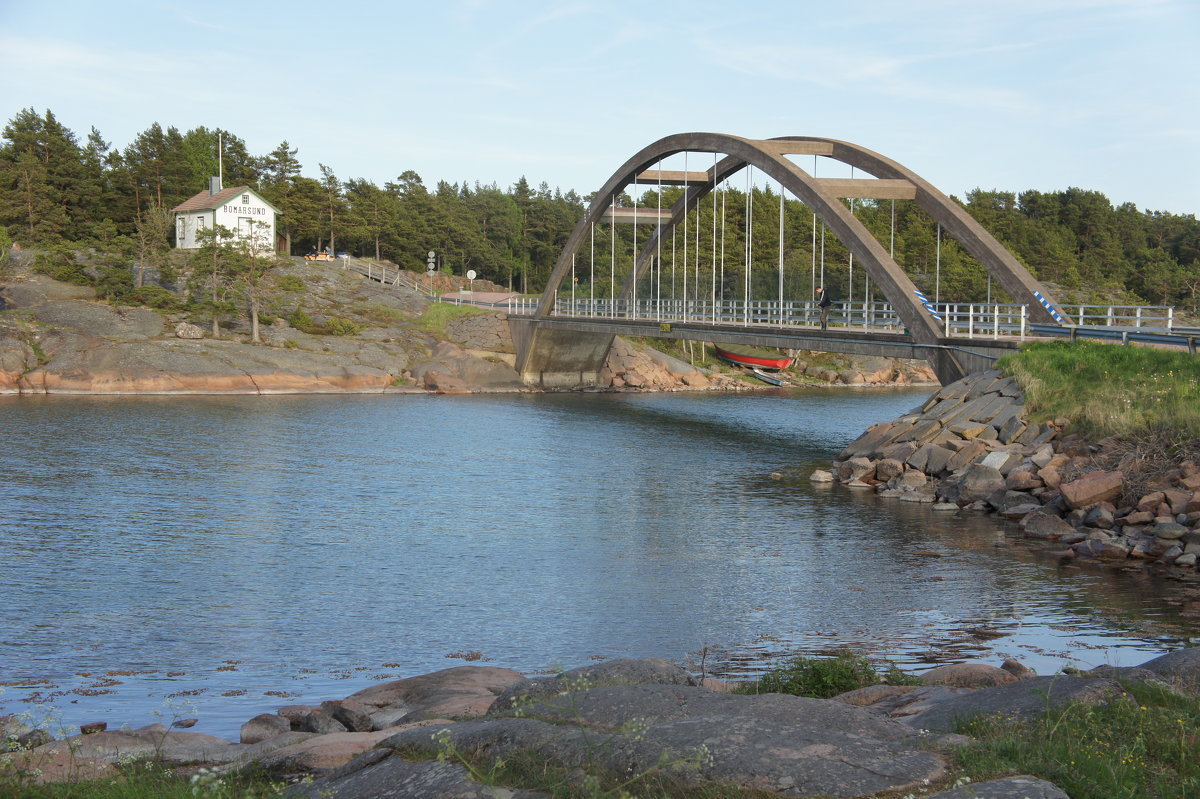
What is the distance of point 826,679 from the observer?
415 inches

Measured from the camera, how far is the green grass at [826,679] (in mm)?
10477

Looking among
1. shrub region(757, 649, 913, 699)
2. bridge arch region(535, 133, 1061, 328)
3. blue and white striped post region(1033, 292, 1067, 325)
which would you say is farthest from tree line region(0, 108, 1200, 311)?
shrub region(757, 649, 913, 699)

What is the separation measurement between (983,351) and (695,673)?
76.7ft

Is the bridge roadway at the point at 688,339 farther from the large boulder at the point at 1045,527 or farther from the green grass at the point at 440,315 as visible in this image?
the large boulder at the point at 1045,527

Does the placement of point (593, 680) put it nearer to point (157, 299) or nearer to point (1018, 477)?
point (1018, 477)

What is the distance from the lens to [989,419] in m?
29.5

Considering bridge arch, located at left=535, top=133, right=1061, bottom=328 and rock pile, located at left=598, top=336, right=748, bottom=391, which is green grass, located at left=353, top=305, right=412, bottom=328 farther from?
bridge arch, located at left=535, top=133, right=1061, bottom=328

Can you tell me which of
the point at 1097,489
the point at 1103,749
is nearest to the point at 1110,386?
the point at 1097,489

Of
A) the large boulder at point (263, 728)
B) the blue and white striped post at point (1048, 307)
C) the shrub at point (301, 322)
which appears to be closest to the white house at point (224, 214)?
the shrub at point (301, 322)

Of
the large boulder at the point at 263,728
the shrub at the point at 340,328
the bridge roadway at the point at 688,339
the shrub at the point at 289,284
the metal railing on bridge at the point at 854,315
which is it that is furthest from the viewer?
the shrub at the point at 289,284

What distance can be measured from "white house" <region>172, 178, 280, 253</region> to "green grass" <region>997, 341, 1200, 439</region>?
60.6 meters

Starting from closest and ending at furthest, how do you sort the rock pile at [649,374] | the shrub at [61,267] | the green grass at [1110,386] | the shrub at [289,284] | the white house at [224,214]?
the green grass at [1110,386] → the shrub at [61,267] → the shrub at [289,284] → the rock pile at [649,374] → the white house at [224,214]

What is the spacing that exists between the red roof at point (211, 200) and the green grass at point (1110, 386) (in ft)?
209

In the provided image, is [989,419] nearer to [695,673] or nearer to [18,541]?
[695,673]
